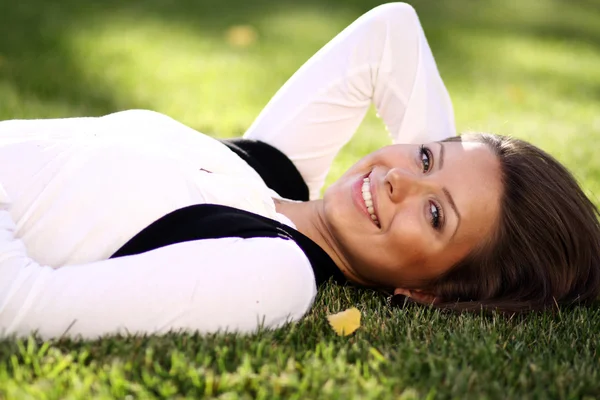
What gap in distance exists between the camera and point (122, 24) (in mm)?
6188

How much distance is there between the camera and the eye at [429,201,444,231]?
2061mm

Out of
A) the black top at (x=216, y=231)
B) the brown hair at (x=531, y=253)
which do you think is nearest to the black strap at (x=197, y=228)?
the black top at (x=216, y=231)

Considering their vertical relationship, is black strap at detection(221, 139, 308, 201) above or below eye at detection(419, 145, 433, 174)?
below

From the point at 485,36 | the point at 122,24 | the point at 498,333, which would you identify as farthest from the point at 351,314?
the point at 485,36

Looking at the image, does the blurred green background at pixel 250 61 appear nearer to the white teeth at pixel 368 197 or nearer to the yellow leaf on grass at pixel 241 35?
the yellow leaf on grass at pixel 241 35

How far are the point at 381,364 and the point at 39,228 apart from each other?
0.91 m

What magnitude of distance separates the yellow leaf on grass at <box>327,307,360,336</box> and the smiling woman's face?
36 cm

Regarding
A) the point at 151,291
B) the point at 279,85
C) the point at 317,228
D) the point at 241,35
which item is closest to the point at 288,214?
the point at 317,228

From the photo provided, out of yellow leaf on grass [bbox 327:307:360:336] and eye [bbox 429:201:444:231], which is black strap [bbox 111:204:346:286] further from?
eye [bbox 429:201:444:231]

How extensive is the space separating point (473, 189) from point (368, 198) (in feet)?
1.02

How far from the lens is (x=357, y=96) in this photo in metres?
2.81

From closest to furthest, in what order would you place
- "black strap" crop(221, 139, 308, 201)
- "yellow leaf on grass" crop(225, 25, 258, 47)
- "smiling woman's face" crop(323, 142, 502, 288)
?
"smiling woman's face" crop(323, 142, 502, 288), "black strap" crop(221, 139, 308, 201), "yellow leaf on grass" crop(225, 25, 258, 47)

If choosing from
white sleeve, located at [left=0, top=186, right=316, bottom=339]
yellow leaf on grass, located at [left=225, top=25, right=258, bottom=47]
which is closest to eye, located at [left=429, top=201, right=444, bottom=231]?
white sleeve, located at [left=0, top=186, right=316, bottom=339]

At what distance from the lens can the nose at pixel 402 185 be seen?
205cm
